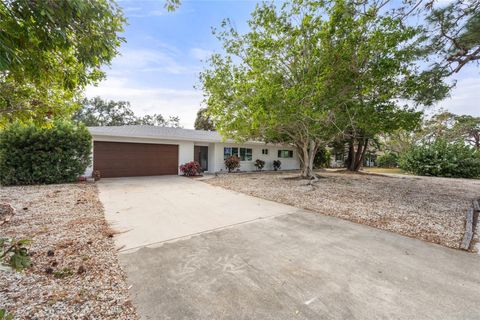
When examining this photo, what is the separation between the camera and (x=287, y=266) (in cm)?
294

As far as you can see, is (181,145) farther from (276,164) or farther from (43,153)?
(276,164)

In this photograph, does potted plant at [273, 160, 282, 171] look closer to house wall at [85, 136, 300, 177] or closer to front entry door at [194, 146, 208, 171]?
house wall at [85, 136, 300, 177]

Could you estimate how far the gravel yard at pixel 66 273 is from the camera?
6.62ft

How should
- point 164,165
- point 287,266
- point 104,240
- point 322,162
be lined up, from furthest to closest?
point 322,162, point 164,165, point 104,240, point 287,266

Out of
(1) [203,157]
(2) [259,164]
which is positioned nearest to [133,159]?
(1) [203,157]

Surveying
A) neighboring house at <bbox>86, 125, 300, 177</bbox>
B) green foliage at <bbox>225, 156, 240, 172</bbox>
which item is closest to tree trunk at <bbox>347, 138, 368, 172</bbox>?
neighboring house at <bbox>86, 125, 300, 177</bbox>

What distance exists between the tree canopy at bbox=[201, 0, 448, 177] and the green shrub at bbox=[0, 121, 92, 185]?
6290 millimetres

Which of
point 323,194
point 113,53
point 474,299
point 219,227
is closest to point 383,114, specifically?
point 323,194

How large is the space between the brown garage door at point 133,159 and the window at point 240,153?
3.70 m

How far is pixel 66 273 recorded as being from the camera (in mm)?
2588

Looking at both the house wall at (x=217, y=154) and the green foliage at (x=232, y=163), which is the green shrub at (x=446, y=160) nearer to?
the house wall at (x=217, y=154)

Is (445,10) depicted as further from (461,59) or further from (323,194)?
(323,194)

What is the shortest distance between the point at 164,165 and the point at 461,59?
13.4m

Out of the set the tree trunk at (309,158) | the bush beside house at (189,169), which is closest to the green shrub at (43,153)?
the bush beside house at (189,169)
